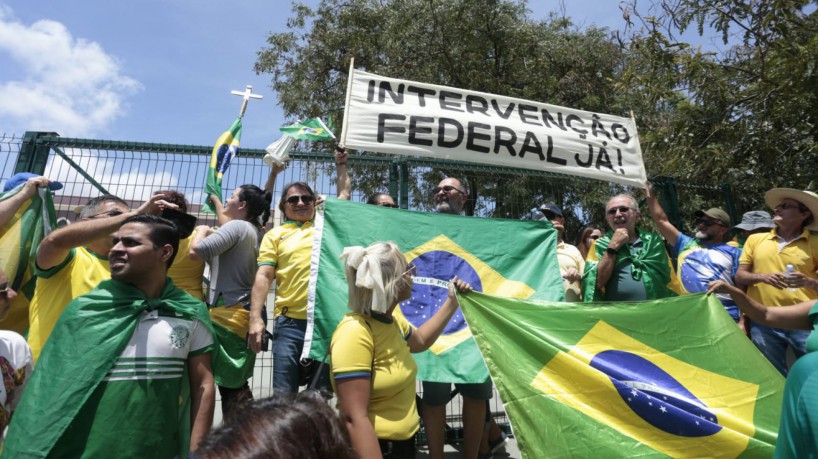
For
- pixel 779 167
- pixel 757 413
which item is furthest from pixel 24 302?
pixel 779 167

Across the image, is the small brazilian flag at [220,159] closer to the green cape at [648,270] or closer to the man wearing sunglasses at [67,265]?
the man wearing sunglasses at [67,265]

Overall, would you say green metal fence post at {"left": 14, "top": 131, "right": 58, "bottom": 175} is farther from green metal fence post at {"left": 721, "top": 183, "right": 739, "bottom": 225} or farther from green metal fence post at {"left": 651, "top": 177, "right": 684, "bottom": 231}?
green metal fence post at {"left": 721, "top": 183, "right": 739, "bottom": 225}

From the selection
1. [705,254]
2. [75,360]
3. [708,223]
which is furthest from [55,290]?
[708,223]

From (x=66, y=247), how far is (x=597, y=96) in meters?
13.6

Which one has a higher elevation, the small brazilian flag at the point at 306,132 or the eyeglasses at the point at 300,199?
the small brazilian flag at the point at 306,132

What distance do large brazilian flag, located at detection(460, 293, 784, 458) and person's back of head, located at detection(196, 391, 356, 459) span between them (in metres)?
1.69

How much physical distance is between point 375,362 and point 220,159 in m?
3.07

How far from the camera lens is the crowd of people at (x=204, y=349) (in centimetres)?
138

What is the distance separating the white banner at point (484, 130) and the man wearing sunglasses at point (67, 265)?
6.05ft

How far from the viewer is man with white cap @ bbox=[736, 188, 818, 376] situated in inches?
152

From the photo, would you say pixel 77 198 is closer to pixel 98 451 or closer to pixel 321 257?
pixel 321 257

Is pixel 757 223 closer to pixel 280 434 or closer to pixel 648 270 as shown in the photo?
pixel 648 270

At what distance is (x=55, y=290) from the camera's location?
2.54m

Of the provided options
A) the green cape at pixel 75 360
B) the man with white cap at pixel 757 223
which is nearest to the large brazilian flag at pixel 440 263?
the green cape at pixel 75 360
